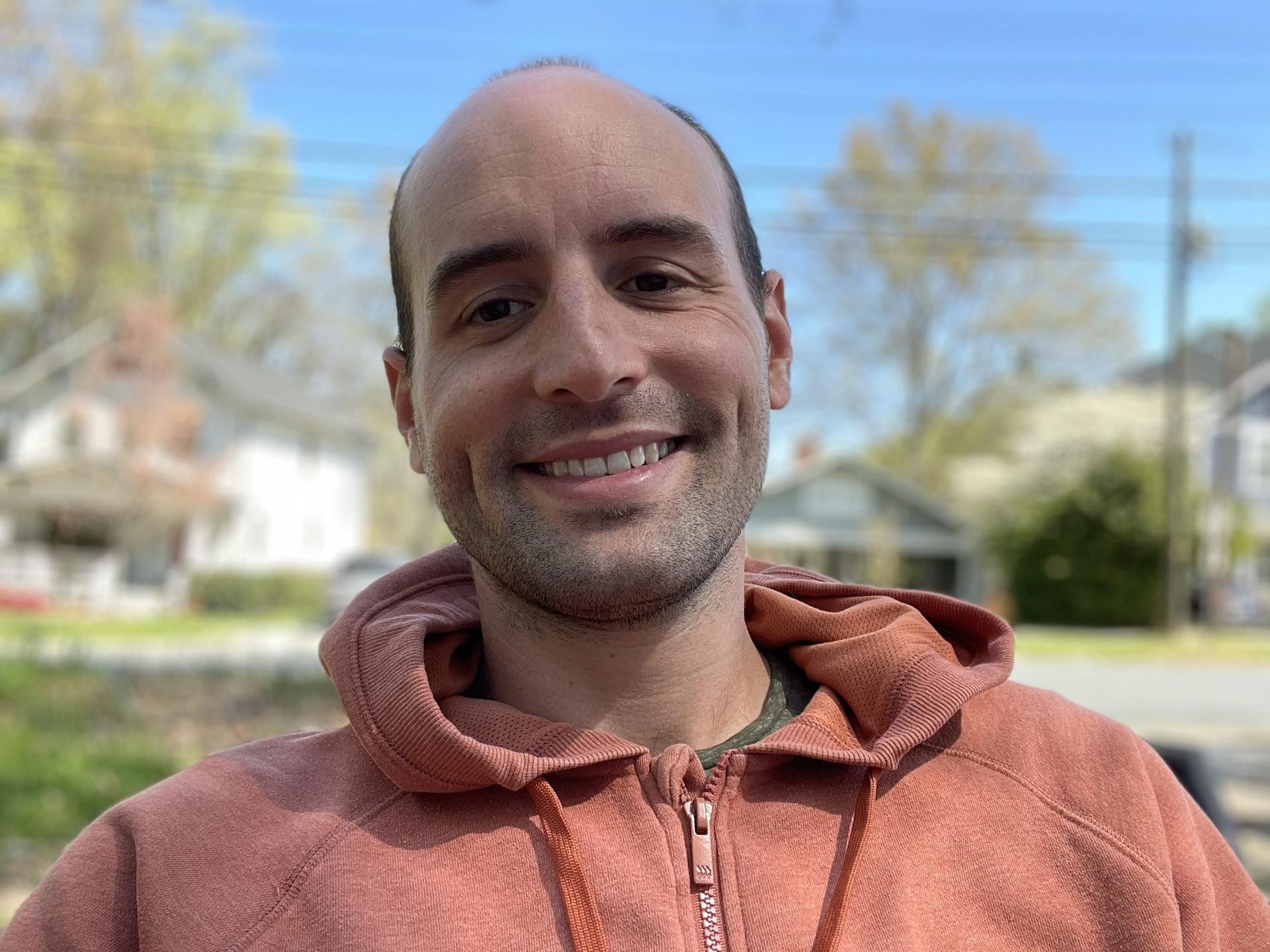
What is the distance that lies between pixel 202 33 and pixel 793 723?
123ft

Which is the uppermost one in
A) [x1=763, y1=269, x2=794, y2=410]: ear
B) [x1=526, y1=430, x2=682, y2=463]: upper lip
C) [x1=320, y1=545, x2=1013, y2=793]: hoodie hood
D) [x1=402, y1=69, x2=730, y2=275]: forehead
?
[x1=402, y1=69, x2=730, y2=275]: forehead

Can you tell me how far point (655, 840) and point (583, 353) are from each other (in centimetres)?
73

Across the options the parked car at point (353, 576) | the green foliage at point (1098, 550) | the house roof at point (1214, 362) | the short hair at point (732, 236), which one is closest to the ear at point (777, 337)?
the short hair at point (732, 236)

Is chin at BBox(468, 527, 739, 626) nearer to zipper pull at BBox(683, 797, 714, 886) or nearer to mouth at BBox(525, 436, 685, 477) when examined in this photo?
mouth at BBox(525, 436, 685, 477)

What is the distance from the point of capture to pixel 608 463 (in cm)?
186

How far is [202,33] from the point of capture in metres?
34.8

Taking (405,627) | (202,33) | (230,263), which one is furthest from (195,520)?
(405,627)

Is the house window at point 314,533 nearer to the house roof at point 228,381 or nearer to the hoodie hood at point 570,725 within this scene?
the house roof at point 228,381

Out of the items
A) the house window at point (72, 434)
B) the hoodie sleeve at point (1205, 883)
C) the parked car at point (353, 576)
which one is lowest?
the parked car at point (353, 576)

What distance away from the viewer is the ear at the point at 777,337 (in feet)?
7.38

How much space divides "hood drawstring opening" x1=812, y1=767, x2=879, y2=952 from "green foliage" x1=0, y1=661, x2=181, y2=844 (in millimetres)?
5130

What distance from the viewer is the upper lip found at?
1.85 m

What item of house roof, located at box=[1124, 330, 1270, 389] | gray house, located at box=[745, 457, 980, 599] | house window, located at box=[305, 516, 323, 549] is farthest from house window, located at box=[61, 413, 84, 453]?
house roof, located at box=[1124, 330, 1270, 389]

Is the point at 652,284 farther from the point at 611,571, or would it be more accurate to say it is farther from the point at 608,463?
the point at 611,571
